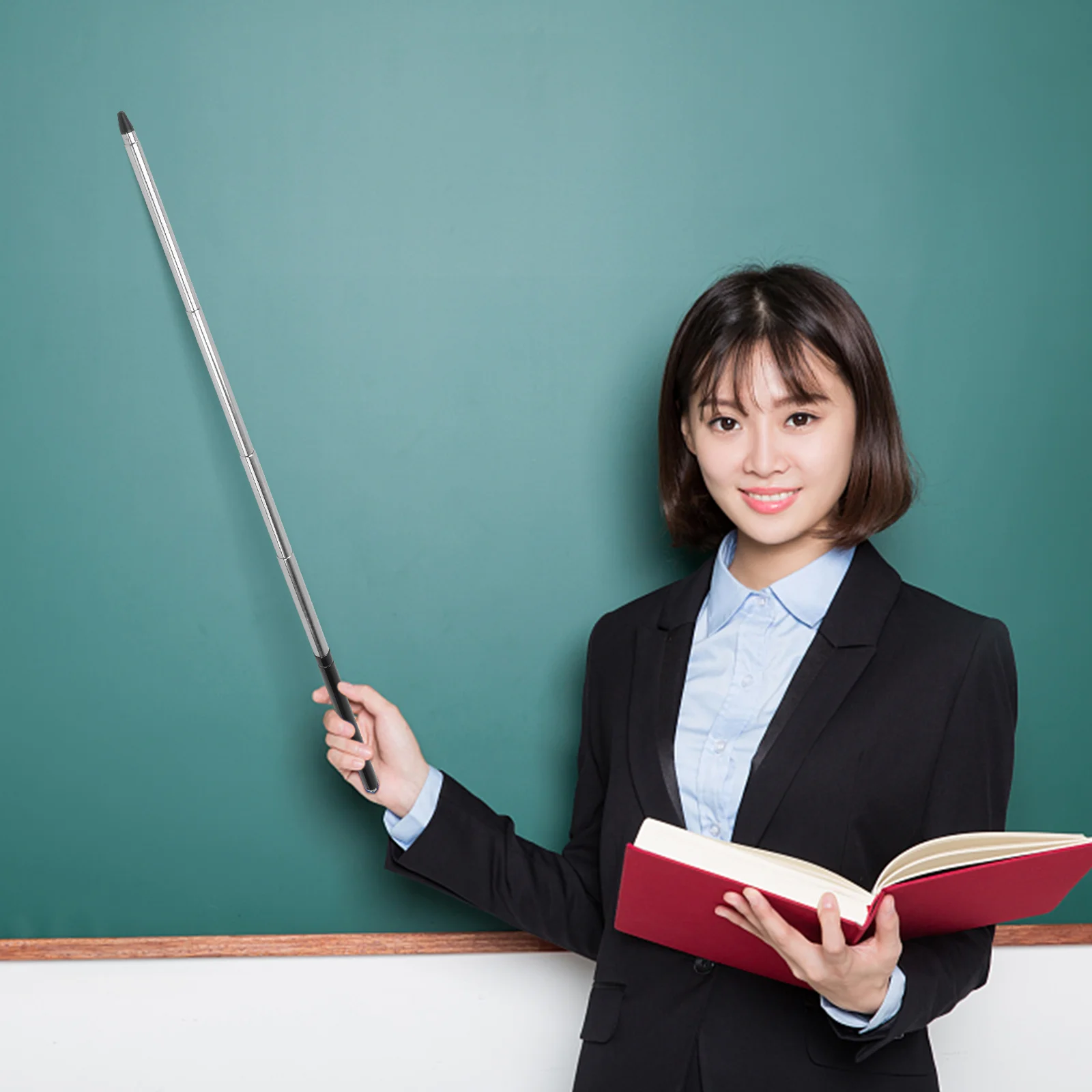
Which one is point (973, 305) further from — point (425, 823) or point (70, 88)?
point (70, 88)

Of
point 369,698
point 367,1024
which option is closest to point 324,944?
point 367,1024

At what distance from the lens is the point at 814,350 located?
1114 millimetres

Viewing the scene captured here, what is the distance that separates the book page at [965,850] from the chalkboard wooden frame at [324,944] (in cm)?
75

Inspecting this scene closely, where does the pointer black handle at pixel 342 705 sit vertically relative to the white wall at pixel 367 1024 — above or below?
above

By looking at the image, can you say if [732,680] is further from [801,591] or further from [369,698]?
[369,698]

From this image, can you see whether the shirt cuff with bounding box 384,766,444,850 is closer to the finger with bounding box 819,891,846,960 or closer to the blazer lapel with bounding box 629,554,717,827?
the blazer lapel with bounding box 629,554,717,827

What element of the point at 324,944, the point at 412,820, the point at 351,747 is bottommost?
the point at 324,944

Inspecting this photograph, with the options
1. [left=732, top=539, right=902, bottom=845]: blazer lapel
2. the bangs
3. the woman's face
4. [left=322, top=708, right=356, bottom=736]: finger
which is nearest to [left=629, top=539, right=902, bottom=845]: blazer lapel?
[left=732, top=539, right=902, bottom=845]: blazer lapel

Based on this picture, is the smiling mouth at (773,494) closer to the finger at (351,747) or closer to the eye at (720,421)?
the eye at (720,421)

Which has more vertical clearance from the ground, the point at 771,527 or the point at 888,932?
the point at 771,527

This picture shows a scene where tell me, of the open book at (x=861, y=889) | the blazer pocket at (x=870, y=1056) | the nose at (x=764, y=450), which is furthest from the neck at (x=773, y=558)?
the blazer pocket at (x=870, y=1056)

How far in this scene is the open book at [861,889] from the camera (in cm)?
85

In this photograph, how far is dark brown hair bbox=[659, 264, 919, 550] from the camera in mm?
1111

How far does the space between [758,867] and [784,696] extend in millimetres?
265
